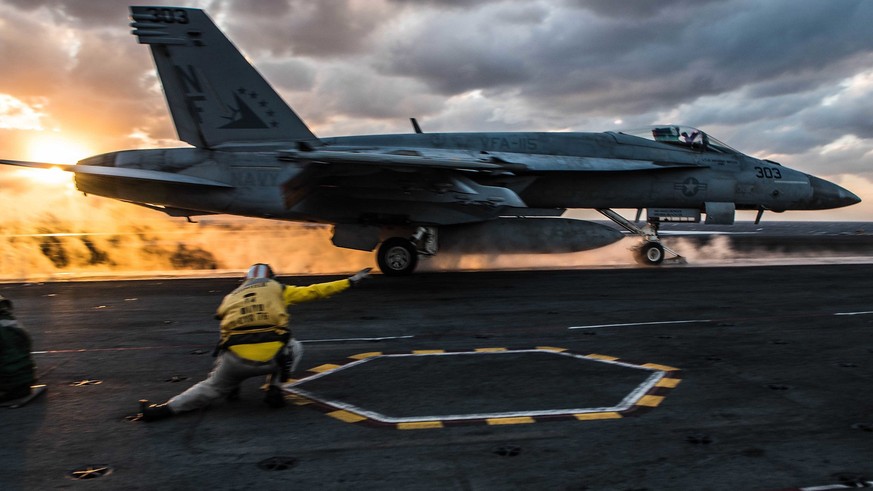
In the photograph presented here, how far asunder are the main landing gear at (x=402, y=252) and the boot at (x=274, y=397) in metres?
11.2

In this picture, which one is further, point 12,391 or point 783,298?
point 783,298

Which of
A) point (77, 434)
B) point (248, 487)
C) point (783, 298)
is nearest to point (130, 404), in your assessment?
point (77, 434)

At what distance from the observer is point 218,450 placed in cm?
412

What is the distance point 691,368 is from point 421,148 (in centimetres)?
1156

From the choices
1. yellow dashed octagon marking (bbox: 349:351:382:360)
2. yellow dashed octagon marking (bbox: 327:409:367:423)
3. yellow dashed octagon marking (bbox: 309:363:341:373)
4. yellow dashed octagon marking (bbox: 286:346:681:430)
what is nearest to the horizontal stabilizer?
yellow dashed octagon marking (bbox: 349:351:382:360)

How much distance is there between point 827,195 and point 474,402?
18294mm

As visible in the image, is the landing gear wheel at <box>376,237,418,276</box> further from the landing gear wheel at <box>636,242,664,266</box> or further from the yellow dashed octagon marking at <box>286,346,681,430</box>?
the yellow dashed octagon marking at <box>286,346,681,430</box>

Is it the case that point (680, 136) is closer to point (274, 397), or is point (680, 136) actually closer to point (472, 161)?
point (472, 161)

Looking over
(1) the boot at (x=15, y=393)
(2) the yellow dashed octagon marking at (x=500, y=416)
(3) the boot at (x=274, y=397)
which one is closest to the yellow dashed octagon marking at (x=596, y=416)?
(2) the yellow dashed octagon marking at (x=500, y=416)

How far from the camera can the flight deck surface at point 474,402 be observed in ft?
12.3

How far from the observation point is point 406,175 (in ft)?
47.2

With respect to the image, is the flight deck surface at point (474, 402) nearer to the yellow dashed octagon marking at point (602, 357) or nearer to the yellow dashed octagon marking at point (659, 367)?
the yellow dashed octagon marking at point (659, 367)

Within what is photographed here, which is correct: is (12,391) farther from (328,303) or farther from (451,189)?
(451,189)

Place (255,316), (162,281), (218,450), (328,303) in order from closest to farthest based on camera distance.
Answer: (218,450), (255,316), (328,303), (162,281)
